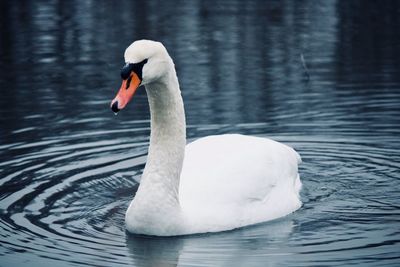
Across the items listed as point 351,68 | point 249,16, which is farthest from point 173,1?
point 351,68

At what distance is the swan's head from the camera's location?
777cm

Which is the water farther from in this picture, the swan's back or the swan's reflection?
the swan's back

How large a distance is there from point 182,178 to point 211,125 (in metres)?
3.77

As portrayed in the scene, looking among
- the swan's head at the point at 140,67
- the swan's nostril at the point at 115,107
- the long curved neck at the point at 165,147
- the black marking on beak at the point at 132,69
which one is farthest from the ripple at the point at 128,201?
the black marking on beak at the point at 132,69

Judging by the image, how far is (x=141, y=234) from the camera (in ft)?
28.4

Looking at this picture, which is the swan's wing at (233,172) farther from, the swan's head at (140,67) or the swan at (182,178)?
the swan's head at (140,67)

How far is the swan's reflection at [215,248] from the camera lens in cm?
804

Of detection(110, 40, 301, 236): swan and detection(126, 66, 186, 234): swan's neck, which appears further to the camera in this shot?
detection(126, 66, 186, 234): swan's neck

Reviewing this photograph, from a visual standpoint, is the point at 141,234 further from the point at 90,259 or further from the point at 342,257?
the point at 342,257

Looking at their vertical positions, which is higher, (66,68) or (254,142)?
(254,142)

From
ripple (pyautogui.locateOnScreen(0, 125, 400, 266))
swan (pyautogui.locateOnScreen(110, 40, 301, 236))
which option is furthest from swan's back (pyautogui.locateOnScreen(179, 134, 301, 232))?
ripple (pyautogui.locateOnScreen(0, 125, 400, 266))

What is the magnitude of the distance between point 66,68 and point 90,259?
10.5 m

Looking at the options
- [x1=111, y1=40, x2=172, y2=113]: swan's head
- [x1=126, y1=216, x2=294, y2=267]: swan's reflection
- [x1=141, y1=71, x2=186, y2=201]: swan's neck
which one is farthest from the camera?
[x1=141, y1=71, x2=186, y2=201]: swan's neck

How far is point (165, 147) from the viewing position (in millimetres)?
8703
